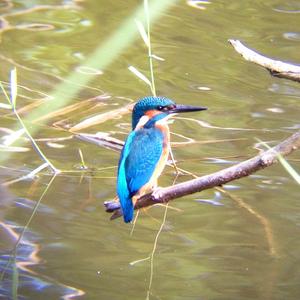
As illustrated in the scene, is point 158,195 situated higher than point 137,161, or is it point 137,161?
point 158,195

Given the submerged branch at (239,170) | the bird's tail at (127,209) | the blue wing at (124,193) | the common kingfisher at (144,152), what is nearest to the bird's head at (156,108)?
the common kingfisher at (144,152)

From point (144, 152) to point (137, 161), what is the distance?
0.05 meters

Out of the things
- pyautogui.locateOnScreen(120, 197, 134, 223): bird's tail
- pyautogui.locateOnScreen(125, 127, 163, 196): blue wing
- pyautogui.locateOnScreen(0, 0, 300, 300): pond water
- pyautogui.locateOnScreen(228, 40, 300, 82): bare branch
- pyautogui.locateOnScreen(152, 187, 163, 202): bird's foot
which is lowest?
pyautogui.locateOnScreen(0, 0, 300, 300): pond water

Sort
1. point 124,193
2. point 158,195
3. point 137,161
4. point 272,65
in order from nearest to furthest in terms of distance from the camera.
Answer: point 272,65 → point 158,195 → point 124,193 → point 137,161

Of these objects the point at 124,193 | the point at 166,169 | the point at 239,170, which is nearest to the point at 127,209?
the point at 124,193

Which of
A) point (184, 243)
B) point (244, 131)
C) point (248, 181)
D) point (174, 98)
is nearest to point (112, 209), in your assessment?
point (184, 243)

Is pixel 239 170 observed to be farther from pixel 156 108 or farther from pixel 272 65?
pixel 156 108

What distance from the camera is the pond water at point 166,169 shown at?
11.0 feet

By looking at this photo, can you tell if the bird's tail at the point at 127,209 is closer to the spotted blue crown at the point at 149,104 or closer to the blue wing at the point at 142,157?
the blue wing at the point at 142,157

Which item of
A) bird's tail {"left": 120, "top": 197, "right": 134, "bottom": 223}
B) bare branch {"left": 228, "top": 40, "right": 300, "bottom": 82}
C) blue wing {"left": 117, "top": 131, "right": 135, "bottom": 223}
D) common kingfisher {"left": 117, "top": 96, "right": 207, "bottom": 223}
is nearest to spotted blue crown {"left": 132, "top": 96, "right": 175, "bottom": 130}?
common kingfisher {"left": 117, "top": 96, "right": 207, "bottom": 223}

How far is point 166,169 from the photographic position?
435cm

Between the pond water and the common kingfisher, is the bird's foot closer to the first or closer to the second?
the common kingfisher

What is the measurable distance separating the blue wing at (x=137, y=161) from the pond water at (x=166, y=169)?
308 mm

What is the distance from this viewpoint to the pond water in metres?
3.36
